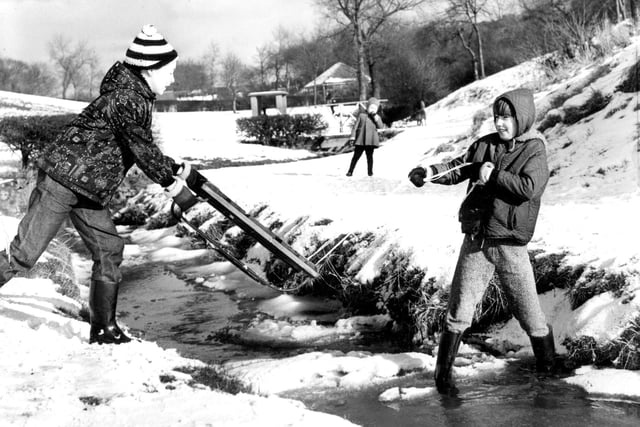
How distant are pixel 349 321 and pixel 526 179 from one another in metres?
2.78

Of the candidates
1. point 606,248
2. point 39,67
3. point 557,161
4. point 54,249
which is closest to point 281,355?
point 606,248

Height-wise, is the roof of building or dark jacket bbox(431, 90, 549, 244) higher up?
the roof of building

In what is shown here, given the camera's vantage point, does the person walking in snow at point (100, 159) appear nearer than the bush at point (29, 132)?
Yes

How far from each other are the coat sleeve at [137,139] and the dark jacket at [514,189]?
1900mm

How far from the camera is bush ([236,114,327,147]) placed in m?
31.4

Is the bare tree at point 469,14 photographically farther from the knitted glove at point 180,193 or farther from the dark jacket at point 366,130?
the knitted glove at point 180,193

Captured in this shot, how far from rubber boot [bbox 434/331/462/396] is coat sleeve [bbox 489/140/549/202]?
97 cm

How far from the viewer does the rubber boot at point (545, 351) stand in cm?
448

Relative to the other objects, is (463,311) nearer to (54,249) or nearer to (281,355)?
(281,355)

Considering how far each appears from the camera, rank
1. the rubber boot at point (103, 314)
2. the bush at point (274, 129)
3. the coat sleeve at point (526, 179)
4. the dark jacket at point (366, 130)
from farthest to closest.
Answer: the bush at point (274, 129) < the dark jacket at point (366, 130) < the rubber boot at point (103, 314) < the coat sleeve at point (526, 179)

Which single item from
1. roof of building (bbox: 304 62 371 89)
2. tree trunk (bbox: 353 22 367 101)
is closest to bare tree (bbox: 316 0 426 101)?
tree trunk (bbox: 353 22 367 101)

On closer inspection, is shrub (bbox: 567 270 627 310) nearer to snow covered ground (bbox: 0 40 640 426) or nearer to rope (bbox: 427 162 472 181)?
snow covered ground (bbox: 0 40 640 426)

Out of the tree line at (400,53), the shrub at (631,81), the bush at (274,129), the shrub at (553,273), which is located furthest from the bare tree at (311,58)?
the shrub at (553,273)

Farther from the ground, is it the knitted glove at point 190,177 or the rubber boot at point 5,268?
the knitted glove at point 190,177
